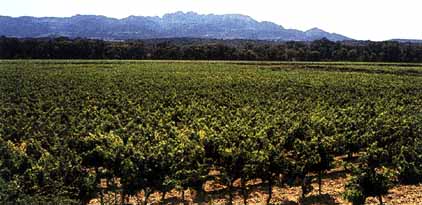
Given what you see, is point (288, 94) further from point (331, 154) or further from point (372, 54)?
point (372, 54)

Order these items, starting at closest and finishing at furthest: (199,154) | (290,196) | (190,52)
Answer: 1. (199,154)
2. (290,196)
3. (190,52)

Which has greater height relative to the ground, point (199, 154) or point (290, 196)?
point (199, 154)

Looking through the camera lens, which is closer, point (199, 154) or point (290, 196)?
point (199, 154)

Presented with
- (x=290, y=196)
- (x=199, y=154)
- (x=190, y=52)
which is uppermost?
(x=190, y=52)

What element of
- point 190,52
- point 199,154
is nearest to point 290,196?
point 199,154

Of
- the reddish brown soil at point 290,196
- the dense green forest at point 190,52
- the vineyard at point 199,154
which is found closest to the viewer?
the vineyard at point 199,154

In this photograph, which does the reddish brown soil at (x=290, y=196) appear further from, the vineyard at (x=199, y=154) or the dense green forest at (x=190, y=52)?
the dense green forest at (x=190, y=52)

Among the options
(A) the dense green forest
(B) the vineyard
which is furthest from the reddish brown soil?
(A) the dense green forest

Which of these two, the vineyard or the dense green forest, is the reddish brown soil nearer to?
the vineyard

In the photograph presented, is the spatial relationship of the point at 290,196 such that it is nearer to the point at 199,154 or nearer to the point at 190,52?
the point at 199,154

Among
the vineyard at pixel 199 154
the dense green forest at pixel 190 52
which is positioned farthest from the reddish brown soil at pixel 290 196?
the dense green forest at pixel 190 52

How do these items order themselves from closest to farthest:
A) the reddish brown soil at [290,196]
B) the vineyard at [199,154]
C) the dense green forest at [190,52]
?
1. the vineyard at [199,154]
2. the reddish brown soil at [290,196]
3. the dense green forest at [190,52]

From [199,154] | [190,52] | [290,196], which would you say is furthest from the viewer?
[190,52]

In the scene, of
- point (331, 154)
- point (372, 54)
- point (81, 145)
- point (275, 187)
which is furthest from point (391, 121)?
point (372, 54)
